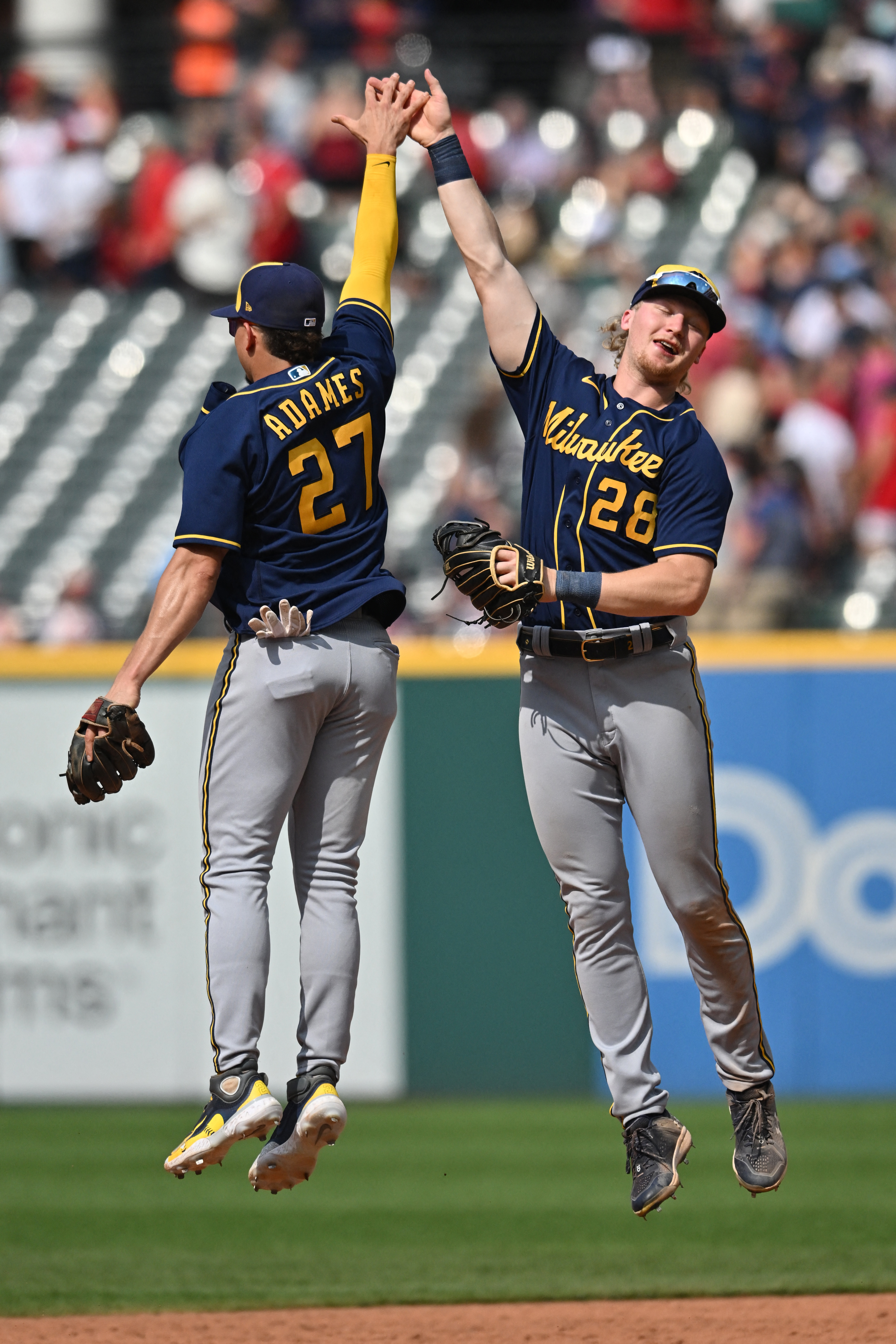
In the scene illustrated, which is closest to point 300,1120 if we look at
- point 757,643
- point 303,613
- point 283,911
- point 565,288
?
point 303,613

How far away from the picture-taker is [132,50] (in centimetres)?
1355

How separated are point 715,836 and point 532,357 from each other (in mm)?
1287

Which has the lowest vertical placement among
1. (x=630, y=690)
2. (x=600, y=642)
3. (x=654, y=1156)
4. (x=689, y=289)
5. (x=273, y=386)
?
(x=654, y=1156)

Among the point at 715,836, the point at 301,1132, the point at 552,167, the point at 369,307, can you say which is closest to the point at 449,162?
the point at 369,307

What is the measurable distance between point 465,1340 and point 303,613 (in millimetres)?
2233

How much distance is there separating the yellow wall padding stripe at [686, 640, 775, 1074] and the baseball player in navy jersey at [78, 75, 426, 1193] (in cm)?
75

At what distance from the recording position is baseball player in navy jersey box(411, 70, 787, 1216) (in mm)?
4637

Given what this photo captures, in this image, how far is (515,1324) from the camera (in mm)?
5660

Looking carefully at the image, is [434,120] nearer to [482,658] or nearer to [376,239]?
[376,239]

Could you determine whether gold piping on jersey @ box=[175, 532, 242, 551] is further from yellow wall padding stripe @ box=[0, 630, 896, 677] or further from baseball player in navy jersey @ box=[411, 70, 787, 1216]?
yellow wall padding stripe @ box=[0, 630, 896, 677]

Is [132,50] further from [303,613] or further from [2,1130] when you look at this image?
[303,613]

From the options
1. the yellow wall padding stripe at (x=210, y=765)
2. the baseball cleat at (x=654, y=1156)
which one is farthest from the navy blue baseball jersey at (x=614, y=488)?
the baseball cleat at (x=654, y=1156)

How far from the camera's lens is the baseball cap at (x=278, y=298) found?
455cm

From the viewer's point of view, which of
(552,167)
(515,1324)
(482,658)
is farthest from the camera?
(552,167)
